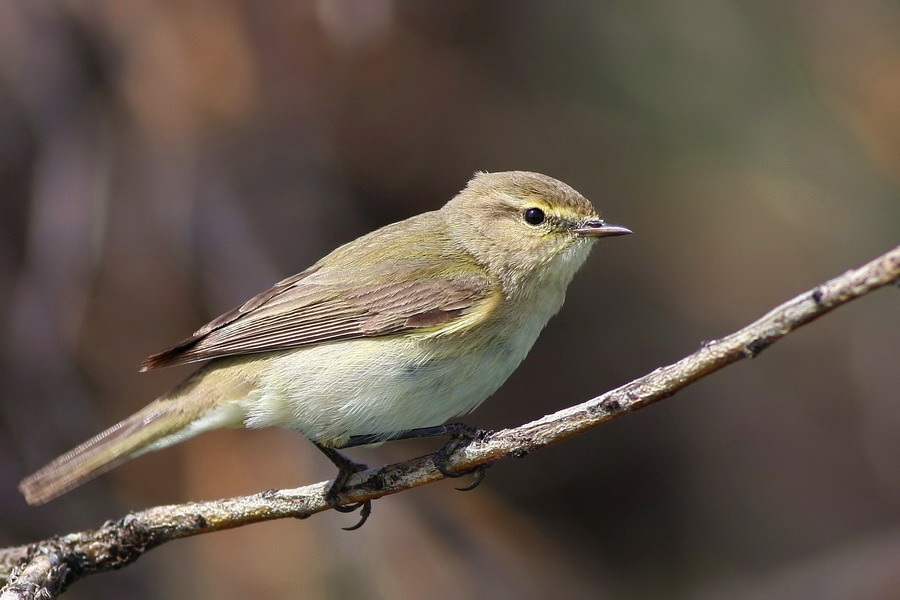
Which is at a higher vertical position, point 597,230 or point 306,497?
point 597,230

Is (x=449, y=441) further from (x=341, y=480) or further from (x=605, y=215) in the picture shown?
(x=605, y=215)

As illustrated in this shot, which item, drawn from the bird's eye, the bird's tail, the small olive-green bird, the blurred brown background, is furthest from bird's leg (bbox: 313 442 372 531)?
the blurred brown background

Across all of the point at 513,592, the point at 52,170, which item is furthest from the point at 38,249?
the point at 513,592

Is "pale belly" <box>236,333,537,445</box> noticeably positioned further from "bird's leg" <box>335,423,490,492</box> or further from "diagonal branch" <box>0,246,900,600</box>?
"diagonal branch" <box>0,246,900,600</box>

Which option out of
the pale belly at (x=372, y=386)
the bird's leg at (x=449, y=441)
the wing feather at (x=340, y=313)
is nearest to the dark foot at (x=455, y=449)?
the bird's leg at (x=449, y=441)

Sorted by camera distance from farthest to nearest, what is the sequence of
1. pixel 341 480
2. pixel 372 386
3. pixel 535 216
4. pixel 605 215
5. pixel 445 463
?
pixel 605 215 < pixel 535 216 < pixel 372 386 < pixel 341 480 < pixel 445 463

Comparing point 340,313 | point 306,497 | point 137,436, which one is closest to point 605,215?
point 340,313
